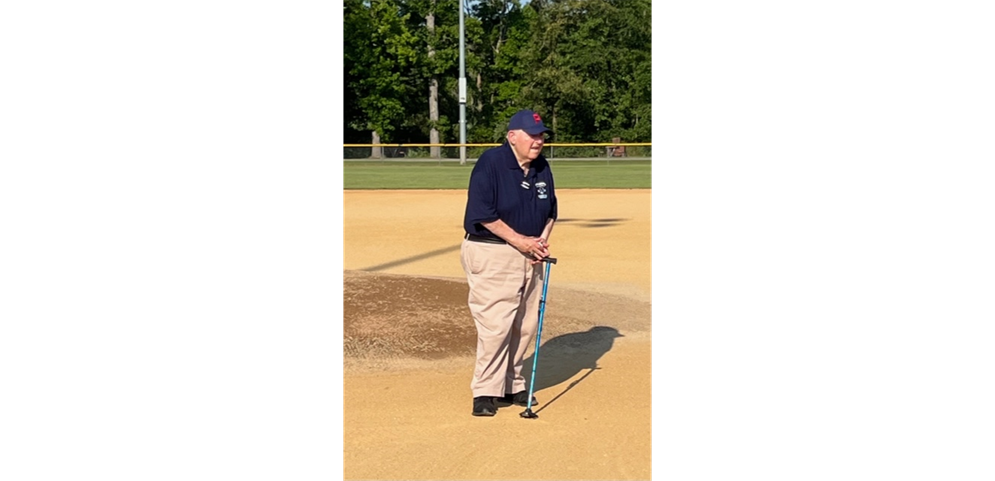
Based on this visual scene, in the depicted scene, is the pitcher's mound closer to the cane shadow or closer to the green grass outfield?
the cane shadow

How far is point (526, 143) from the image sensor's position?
6.28 meters

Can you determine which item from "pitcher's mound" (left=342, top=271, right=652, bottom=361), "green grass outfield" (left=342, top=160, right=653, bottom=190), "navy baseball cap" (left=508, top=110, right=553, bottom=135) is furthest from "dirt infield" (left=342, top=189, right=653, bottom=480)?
"green grass outfield" (left=342, top=160, right=653, bottom=190)

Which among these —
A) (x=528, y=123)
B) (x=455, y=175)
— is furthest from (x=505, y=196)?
(x=455, y=175)

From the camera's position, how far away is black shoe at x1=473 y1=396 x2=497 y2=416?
258 inches

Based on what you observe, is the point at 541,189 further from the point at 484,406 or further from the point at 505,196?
Answer: the point at 484,406

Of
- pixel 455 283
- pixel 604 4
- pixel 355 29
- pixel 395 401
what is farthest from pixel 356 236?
pixel 604 4

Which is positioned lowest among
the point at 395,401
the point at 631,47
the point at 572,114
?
the point at 395,401

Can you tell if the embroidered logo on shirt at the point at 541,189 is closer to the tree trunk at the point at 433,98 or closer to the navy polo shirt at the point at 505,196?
the navy polo shirt at the point at 505,196

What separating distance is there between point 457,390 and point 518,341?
0.68m

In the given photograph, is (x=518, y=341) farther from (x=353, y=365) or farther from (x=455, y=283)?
(x=455, y=283)

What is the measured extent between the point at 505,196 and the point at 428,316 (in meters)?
3.18

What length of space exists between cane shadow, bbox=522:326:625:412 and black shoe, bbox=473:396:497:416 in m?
0.38

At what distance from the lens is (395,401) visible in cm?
692

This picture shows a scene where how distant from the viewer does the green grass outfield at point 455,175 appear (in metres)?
32.9
